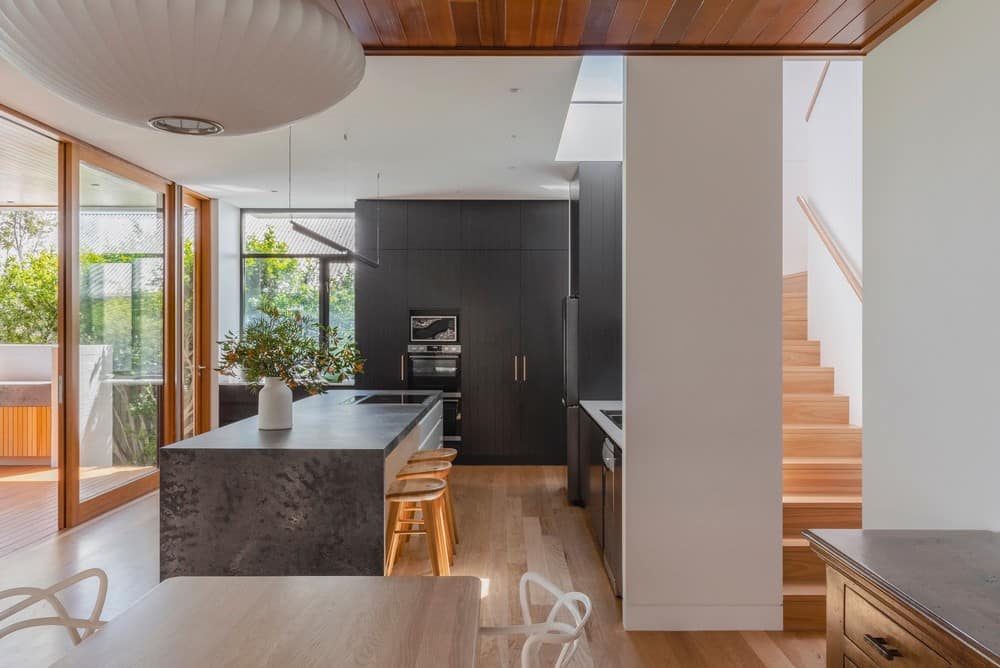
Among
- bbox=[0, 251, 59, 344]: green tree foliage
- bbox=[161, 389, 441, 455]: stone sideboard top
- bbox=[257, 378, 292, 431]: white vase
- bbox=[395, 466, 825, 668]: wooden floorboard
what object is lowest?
bbox=[395, 466, 825, 668]: wooden floorboard

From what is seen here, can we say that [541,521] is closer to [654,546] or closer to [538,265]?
[654,546]

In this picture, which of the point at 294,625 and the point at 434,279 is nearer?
the point at 294,625

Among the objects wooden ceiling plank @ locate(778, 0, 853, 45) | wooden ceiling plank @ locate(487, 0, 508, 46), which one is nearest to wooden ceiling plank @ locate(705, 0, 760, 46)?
wooden ceiling plank @ locate(778, 0, 853, 45)

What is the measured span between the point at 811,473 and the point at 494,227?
160 inches

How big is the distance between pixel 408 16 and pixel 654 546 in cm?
247

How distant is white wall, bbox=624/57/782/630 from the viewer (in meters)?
2.85

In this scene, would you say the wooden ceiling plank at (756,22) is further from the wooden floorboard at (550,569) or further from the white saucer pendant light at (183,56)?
the wooden floorboard at (550,569)

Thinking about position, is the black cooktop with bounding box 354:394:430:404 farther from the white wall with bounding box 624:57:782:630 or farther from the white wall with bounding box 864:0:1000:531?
the white wall with bounding box 864:0:1000:531

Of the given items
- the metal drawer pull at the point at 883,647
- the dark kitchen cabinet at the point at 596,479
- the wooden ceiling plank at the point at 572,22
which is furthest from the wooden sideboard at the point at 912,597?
the wooden ceiling plank at the point at 572,22

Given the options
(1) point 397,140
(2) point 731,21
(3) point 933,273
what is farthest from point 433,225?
(3) point 933,273

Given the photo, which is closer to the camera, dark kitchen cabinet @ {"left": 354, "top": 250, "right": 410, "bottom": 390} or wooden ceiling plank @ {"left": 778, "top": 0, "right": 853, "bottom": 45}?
wooden ceiling plank @ {"left": 778, "top": 0, "right": 853, "bottom": 45}

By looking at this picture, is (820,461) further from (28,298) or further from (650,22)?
(28,298)

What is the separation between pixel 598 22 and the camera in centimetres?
254

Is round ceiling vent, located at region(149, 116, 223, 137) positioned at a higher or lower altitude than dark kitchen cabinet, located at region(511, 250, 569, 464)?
higher
